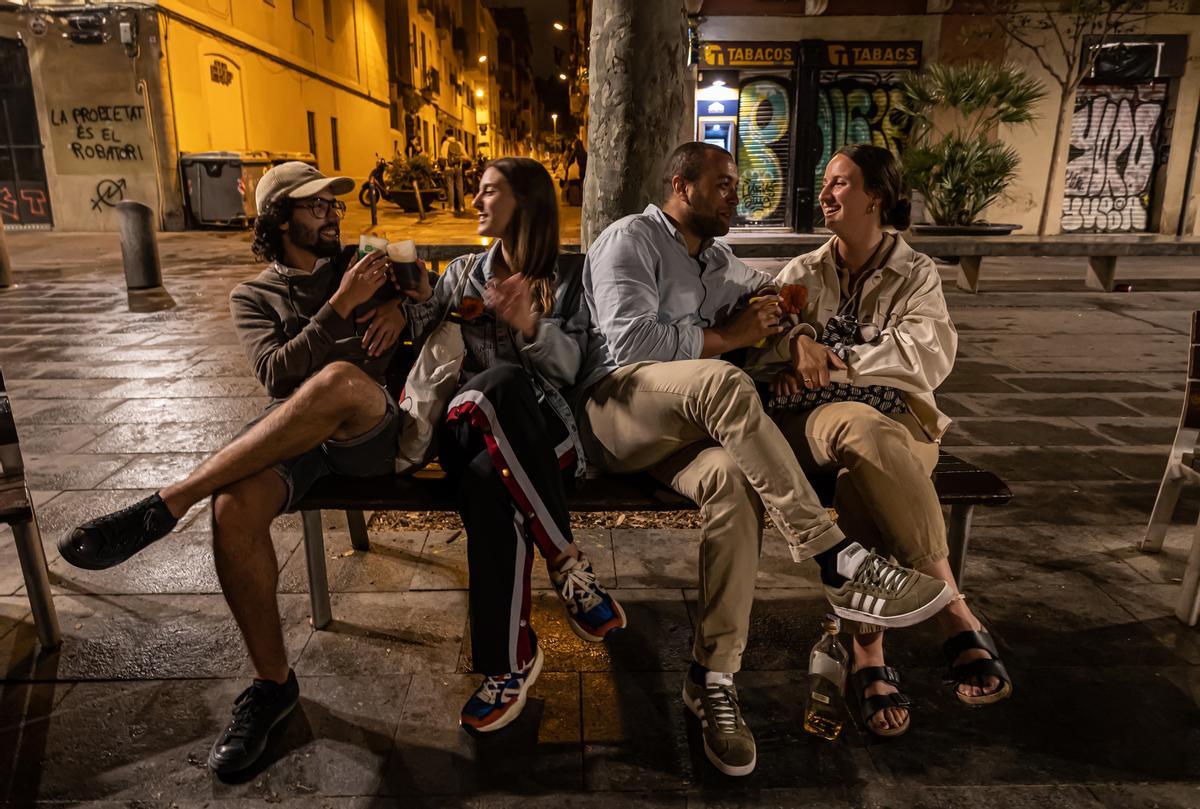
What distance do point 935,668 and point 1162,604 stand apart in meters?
1.05

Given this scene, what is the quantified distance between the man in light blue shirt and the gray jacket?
8 centimetres

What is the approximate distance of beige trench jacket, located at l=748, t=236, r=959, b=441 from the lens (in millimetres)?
2869

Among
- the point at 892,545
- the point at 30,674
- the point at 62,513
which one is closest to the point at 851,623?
the point at 892,545

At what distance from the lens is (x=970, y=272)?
1095 centimetres

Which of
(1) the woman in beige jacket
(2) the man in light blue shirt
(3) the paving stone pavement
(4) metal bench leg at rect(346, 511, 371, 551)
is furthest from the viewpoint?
(4) metal bench leg at rect(346, 511, 371, 551)

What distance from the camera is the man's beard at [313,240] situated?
2.95 m

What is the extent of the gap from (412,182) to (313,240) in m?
18.2

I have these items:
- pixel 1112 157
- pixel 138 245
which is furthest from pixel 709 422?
pixel 1112 157

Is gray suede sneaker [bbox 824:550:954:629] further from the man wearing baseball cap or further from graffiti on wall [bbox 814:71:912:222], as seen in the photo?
graffiti on wall [bbox 814:71:912:222]

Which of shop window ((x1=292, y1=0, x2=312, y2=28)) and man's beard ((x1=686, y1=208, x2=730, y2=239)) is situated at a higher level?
shop window ((x1=292, y1=0, x2=312, y2=28))

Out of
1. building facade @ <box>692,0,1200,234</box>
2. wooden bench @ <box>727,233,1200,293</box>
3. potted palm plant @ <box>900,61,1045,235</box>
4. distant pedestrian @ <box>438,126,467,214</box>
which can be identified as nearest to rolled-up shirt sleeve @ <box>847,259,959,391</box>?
wooden bench @ <box>727,233,1200,293</box>

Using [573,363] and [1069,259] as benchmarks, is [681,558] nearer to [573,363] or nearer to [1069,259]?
[573,363]

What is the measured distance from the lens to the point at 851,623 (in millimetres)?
2639

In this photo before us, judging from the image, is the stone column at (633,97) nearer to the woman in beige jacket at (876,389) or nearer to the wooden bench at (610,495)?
the woman in beige jacket at (876,389)
